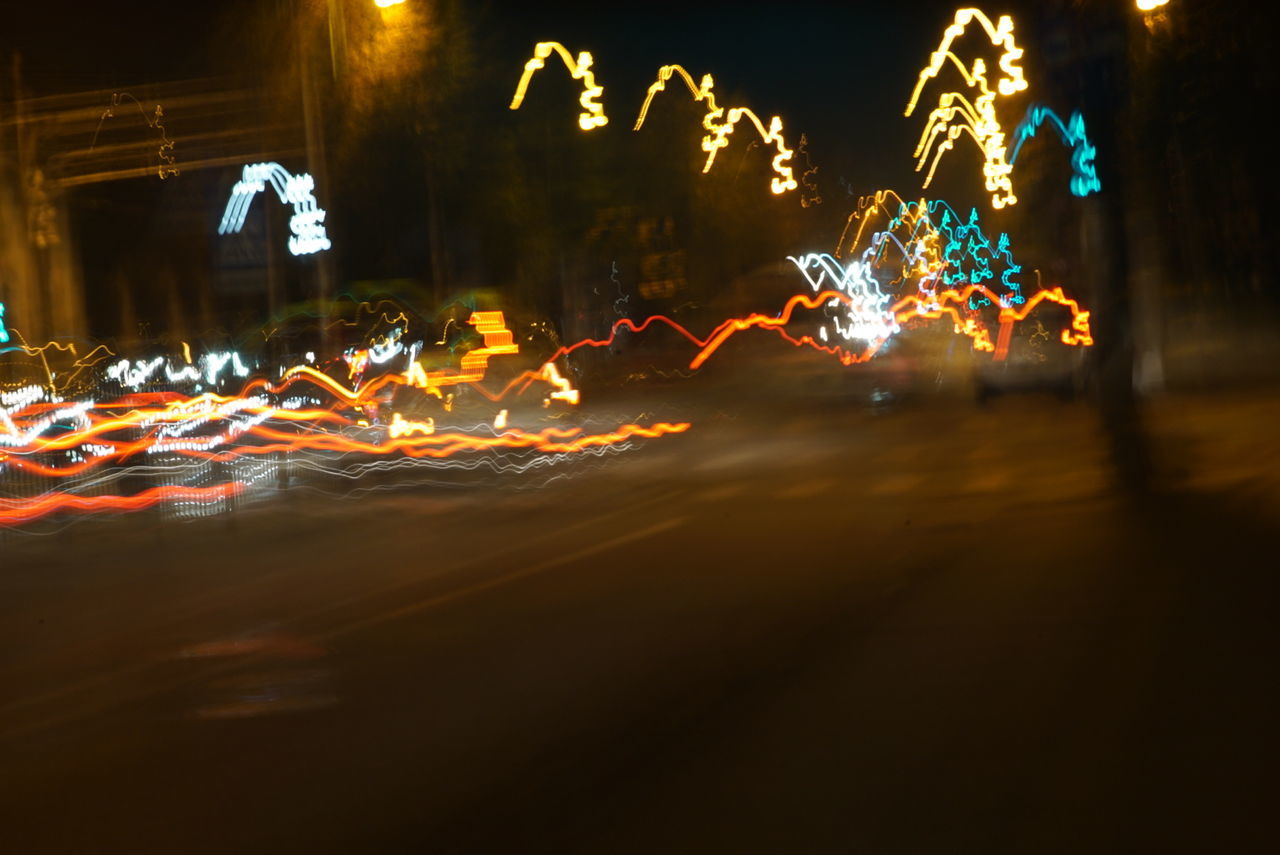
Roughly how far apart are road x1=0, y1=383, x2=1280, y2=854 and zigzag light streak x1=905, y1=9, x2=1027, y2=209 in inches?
247

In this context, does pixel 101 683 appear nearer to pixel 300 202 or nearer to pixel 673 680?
pixel 673 680

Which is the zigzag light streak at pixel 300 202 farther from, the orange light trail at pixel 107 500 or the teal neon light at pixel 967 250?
the teal neon light at pixel 967 250

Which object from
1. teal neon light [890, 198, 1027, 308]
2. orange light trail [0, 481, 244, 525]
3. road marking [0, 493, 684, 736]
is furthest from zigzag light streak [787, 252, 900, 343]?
road marking [0, 493, 684, 736]

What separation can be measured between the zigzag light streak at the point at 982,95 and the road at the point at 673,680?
6261mm

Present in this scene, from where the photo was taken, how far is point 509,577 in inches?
433

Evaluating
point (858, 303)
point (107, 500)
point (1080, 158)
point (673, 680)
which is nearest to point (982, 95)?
point (1080, 158)

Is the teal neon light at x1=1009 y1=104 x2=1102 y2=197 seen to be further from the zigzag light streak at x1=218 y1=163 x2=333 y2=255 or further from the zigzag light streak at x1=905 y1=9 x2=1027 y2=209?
the zigzag light streak at x1=218 y1=163 x2=333 y2=255

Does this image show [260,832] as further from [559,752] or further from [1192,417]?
[1192,417]

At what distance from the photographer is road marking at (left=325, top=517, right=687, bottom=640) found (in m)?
9.38

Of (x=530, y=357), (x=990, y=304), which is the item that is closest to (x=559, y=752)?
(x=530, y=357)

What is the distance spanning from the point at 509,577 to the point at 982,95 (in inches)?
673


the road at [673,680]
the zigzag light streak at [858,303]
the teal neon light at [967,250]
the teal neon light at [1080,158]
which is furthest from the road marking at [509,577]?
the teal neon light at [967,250]

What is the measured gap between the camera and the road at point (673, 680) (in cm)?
527

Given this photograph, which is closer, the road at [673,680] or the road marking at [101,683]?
the road at [673,680]
